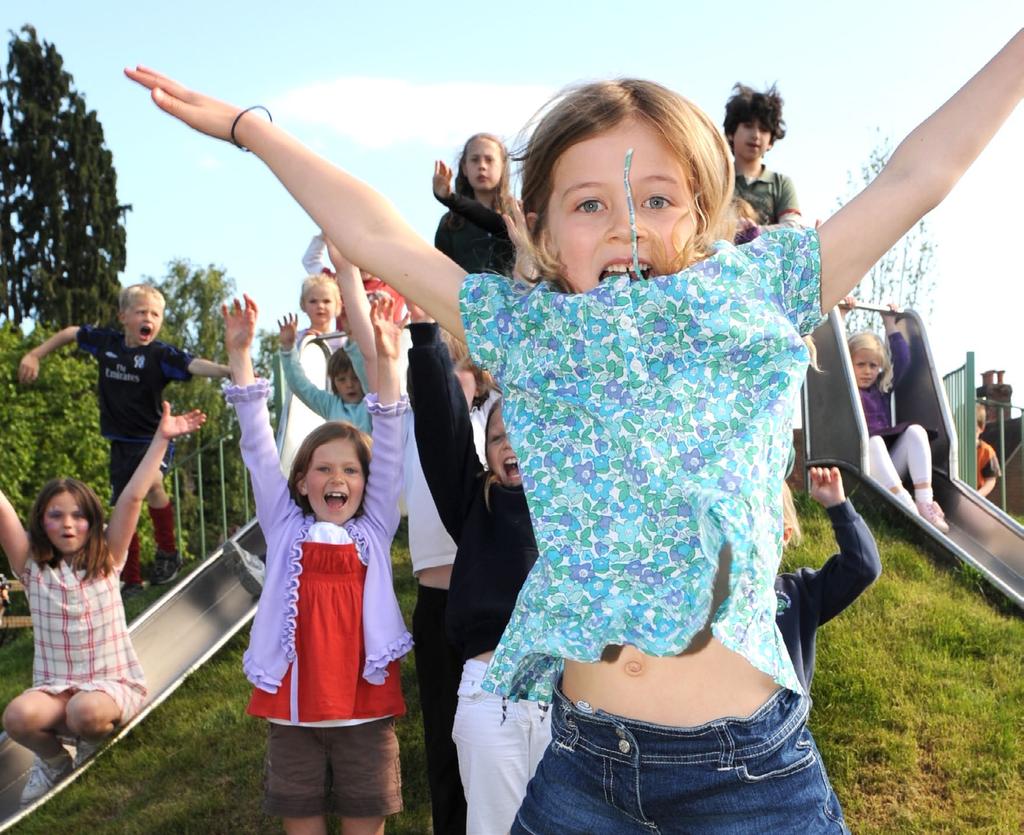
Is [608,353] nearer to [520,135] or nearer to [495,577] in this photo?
[520,135]

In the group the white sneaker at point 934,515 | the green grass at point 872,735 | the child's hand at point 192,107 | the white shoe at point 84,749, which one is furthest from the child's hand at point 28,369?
the child's hand at point 192,107

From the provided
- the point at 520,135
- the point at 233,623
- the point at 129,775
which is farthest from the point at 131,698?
the point at 520,135

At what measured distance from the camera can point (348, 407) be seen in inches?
262

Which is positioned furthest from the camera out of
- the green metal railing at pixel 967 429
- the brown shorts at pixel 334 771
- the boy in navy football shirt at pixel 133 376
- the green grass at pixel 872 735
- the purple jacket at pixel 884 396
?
the green metal railing at pixel 967 429

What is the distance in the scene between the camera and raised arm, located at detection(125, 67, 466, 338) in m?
2.07

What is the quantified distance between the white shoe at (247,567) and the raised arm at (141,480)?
1173 millimetres

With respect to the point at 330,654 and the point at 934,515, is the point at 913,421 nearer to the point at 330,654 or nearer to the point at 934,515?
the point at 934,515

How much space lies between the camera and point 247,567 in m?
7.02

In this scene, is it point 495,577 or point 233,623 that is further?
point 233,623

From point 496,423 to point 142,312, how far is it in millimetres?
4702

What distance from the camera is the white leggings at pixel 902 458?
753cm

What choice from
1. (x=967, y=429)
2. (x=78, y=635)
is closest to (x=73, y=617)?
(x=78, y=635)

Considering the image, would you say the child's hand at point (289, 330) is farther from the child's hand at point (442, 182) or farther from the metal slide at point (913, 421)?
the metal slide at point (913, 421)

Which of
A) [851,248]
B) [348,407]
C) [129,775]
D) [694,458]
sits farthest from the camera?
[348,407]
